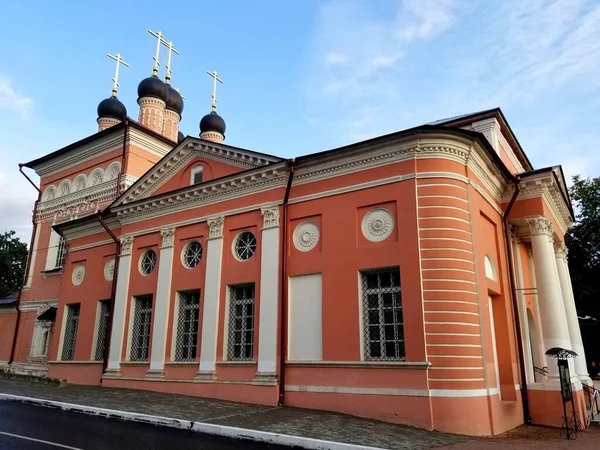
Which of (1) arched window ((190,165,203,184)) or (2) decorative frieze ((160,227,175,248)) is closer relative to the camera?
(2) decorative frieze ((160,227,175,248))

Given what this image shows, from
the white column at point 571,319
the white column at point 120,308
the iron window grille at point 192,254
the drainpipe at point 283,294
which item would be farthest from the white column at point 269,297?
the white column at point 571,319

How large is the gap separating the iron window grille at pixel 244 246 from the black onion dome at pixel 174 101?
13.0m

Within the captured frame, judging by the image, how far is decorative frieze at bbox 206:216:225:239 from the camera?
14.1 meters

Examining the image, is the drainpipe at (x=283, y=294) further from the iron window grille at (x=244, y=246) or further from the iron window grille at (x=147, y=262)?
the iron window grille at (x=147, y=262)

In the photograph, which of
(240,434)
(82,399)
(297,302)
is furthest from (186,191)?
(240,434)

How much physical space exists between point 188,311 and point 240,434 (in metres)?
6.62

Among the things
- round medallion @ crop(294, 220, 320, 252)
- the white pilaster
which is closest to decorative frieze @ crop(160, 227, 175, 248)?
round medallion @ crop(294, 220, 320, 252)

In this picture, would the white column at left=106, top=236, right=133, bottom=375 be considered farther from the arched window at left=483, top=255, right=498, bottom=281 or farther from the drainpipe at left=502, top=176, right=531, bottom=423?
the drainpipe at left=502, top=176, right=531, bottom=423

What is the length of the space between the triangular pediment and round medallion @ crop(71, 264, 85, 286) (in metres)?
3.41

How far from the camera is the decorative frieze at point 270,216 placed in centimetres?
1302

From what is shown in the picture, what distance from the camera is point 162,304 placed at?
14.7m

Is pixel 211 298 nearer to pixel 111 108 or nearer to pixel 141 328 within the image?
pixel 141 328

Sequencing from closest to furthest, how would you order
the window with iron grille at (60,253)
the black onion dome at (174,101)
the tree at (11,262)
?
1. the window with iron grille at (60,253)
2. the black onion dome at (174,101)
3. the tree at (11,262)

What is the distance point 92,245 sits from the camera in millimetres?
18219
